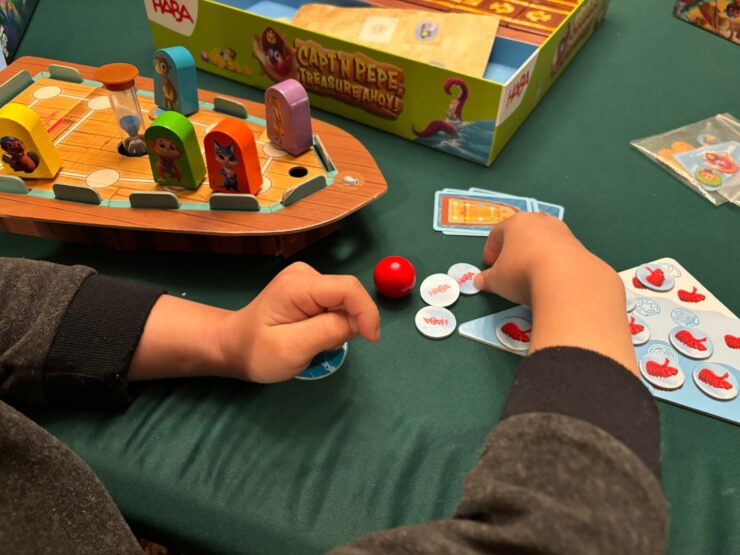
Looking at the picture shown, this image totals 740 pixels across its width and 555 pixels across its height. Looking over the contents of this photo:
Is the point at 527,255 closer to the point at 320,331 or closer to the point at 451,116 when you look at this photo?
the point at 320,331

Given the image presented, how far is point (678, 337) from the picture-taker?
Result: 0.62 meters

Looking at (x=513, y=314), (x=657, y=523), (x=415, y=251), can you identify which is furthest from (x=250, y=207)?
(x=657, y=523)

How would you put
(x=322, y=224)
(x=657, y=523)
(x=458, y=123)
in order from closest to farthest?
(x=657, y=523) → (x=322, y=224) → (x=458, y=123)

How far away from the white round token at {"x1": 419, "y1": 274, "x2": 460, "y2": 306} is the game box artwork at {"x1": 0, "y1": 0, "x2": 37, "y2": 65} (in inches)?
33.7

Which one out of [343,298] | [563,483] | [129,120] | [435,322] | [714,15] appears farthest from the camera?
[714,15]

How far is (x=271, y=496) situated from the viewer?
515mm

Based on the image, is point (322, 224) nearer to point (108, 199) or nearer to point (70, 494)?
point (108, 199)

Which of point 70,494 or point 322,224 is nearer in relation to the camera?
point 70,494

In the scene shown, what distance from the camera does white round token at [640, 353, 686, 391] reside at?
0.59 metres

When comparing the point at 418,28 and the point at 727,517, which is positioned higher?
the point at 418,28

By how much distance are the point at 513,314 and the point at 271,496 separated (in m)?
0.31

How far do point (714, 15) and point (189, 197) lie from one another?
1.03 meters

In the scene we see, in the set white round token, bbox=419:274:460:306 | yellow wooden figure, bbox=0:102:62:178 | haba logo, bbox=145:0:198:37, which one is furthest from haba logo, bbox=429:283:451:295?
haba logo, bbox=145:0:198:37

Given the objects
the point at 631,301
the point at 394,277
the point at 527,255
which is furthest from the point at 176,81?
the point at 631,301
